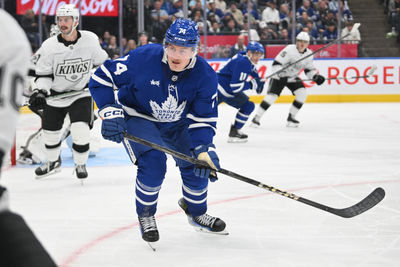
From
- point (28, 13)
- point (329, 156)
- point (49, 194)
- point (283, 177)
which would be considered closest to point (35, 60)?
point (49, 194)

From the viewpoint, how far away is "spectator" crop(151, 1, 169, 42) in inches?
360

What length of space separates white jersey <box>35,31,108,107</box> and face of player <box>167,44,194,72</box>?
5.23 feet

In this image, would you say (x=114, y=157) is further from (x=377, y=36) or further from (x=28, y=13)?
(x=377, y=36)

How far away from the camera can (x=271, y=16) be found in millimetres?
9906

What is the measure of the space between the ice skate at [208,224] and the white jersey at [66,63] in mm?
1494

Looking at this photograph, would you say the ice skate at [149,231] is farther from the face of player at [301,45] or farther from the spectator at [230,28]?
the spectator at [230,28]

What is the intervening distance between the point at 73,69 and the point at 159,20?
527cm

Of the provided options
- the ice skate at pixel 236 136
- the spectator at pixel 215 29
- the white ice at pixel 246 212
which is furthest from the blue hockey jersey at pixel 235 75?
the spectator at pixel 215 29

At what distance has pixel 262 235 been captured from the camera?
2.95 metres

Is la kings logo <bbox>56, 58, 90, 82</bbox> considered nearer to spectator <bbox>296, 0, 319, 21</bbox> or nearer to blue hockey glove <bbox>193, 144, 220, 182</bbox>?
blue hockey glove <bbox>193, 144, 220, 182</bbox>

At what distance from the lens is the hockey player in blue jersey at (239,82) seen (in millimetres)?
5863

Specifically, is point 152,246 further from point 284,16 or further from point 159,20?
point 284,16

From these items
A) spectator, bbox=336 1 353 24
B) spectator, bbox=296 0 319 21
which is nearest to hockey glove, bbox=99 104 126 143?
spectator, bbox=296 0 319 21

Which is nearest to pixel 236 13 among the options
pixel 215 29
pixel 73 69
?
pixel 215 29
